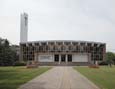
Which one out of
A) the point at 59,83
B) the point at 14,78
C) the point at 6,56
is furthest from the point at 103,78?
the point at 6,56

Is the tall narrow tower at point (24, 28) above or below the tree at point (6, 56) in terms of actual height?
above

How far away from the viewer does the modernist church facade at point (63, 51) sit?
355 ft

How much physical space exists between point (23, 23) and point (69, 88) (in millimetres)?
128273

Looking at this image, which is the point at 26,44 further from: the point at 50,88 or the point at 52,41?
the point at 50,88

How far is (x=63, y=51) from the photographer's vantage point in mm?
109375

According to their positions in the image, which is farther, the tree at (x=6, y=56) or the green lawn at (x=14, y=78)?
the tree at (x=6, y=56)

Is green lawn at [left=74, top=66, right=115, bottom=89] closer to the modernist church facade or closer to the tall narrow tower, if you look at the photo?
the modernist church facade

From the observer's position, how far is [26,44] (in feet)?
357

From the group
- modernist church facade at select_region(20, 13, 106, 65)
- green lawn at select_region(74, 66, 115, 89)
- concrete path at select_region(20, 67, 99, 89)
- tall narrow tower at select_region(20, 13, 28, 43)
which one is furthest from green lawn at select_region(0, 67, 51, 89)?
tall narrow tower at select_region(20, 13, 28, 43)

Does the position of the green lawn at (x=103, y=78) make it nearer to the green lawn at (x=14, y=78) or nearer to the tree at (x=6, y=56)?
the green lawn at (x=14, y=78)

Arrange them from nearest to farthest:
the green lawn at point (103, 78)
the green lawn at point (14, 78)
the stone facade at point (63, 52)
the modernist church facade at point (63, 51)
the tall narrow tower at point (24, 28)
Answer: the green lawn at point (14, 78) → the green lawn at point (103, 78) → the modernist church facade at point (63, 51) → the stone facade at point (63, 52) → the tall narrow tower at point (24, 28)

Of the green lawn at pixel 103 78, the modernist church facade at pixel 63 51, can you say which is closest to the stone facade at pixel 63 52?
the modernist church facade at pixel 63 51

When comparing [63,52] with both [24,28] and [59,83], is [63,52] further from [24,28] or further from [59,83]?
[59,83]

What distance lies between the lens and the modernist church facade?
10831 centimetres
